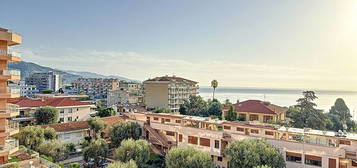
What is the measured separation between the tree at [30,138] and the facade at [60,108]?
2153cm

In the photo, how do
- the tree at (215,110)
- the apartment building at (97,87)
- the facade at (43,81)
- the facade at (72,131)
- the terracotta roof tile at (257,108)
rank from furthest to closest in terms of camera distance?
1. the facade at (43,81)
2. the apartment building at (97,87)
3. the tree at (215,110)
4. the terracotta roof tile at (257,108)
5. the facade at (72,131)

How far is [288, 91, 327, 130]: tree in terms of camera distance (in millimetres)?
42344

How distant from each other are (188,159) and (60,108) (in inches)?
1418

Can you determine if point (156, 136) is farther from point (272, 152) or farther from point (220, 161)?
point (272, 152)

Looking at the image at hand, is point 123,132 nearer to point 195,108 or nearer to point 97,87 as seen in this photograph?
point 195,108

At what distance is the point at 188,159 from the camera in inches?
994

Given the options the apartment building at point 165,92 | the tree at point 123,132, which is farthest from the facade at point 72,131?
the apartment building at point 165,92

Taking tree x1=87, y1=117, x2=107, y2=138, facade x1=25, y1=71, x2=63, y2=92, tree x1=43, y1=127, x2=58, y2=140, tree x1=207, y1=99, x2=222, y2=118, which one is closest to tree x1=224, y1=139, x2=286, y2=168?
tree x1=87, y1=117, x2=107, y2=138

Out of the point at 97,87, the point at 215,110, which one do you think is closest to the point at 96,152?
the point at 215,110

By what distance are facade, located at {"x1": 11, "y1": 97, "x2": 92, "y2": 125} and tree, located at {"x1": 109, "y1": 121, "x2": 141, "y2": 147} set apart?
20.1 metres

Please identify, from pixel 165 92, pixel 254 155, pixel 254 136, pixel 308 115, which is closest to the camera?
pixel 254 155

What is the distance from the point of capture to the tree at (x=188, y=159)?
82.5ft

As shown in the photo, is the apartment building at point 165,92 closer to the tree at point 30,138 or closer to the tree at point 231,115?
the tree at point 231,115

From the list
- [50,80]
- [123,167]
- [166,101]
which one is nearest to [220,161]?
[123,167]
